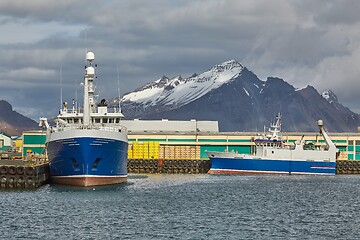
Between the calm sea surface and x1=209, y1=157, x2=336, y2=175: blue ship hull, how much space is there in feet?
119

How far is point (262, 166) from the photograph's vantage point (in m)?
126

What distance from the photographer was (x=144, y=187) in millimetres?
87188

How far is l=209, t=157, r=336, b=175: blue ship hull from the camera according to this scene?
125875 mm

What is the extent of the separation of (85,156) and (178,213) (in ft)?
66.6

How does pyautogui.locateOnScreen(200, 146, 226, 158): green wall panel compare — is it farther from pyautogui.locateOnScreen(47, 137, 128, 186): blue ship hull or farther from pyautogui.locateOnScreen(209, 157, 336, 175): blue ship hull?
pyautogui.locateOnScreen(47, 137, 128, 186): blue ship hull

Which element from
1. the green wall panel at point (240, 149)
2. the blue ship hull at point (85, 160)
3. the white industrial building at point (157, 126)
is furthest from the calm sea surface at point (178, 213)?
the white industrial building at point (157, 126)

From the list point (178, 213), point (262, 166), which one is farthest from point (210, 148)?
point (178, 213)

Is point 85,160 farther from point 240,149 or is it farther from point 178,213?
point 240,149

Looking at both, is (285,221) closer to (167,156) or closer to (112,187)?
(112,187)

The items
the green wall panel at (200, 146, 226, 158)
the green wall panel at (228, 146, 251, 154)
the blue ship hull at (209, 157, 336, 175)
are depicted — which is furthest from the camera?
the green wall panel at (200, 146, 226, 158)

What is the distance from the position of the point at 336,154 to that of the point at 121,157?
50994 millimetres

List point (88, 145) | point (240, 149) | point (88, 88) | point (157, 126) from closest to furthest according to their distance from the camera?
point (88, 145), point (88, 88), point (240, 149), point (157, 126)

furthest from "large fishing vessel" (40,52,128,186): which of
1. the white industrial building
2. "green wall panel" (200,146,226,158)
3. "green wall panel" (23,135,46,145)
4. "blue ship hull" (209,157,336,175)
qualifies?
the white industrial building

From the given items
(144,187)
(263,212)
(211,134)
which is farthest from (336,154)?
(263,212)
